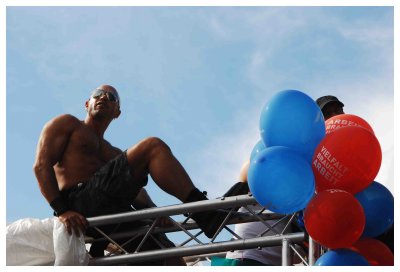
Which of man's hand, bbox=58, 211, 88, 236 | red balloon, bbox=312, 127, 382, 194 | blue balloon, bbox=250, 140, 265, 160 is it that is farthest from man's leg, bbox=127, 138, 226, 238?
red balloon, bbox=312, 127, 382, 194

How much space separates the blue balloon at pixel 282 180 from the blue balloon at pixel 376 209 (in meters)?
0.36

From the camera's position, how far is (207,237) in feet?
22.8

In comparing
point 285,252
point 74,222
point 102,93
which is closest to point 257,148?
point 285,252

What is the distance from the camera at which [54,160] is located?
7.47 m

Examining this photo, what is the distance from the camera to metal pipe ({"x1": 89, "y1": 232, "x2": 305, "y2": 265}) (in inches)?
260

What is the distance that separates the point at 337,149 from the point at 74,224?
6.84 feet

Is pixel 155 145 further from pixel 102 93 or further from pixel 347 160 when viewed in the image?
pixel 347 160

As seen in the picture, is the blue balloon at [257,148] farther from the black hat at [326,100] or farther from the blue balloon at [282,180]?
the black hat at [326,100]

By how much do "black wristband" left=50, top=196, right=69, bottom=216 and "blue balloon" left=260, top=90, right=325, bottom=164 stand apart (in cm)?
176

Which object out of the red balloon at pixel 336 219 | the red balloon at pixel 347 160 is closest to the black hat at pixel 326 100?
the red balloon at pixel 347 160

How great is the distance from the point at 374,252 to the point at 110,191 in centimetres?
206

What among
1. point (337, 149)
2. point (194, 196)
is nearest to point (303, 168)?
point (337, 149)

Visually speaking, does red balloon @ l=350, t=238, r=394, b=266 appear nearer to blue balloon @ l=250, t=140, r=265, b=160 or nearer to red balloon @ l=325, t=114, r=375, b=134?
red balloon @ l=325, t=114, r=375, b=134
